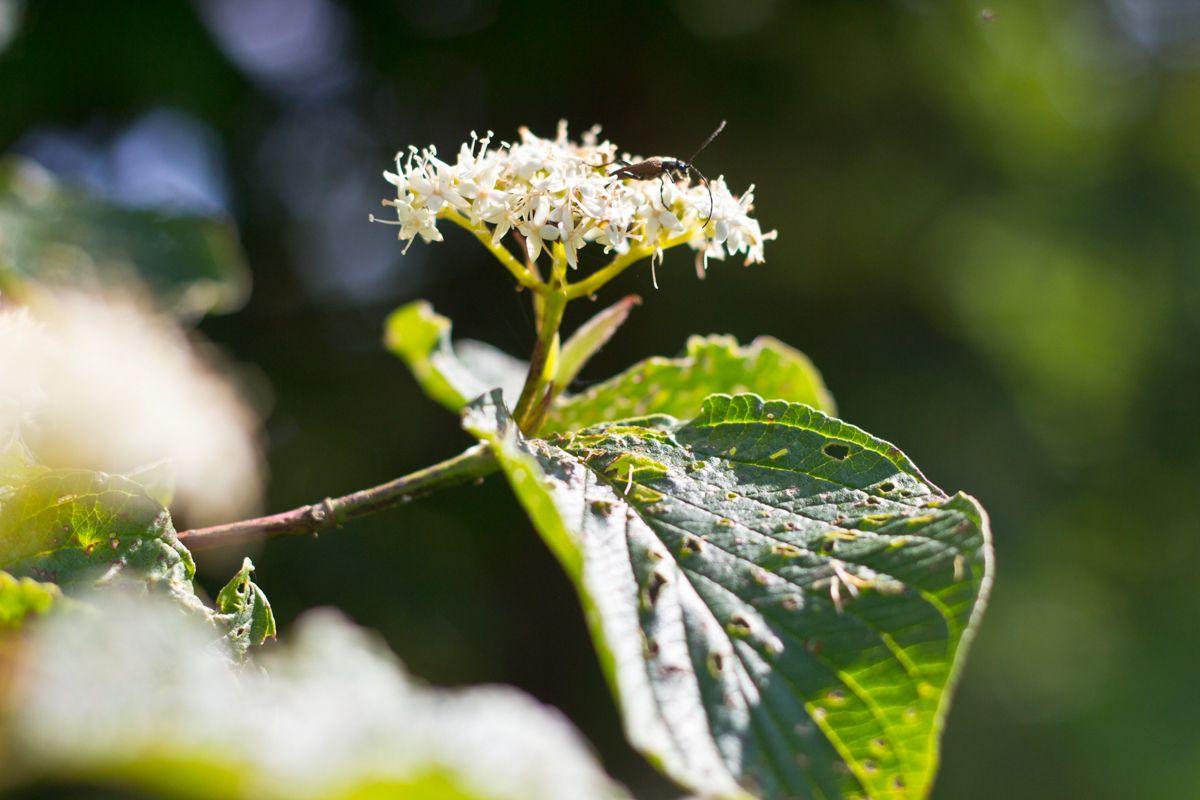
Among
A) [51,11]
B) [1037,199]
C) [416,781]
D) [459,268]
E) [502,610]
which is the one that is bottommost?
[416,781]

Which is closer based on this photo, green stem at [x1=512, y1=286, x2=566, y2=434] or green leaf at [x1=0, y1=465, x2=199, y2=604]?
green leaf at [x1=0, y1=465, x2=199, y2=604]

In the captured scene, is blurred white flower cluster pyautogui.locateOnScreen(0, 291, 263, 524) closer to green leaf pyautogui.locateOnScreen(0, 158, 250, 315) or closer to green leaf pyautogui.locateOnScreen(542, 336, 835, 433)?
green leaf pyautogui.locateOnScreen(0, 158, 250, 315)

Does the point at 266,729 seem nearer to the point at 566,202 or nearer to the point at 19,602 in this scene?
the point at 19,602

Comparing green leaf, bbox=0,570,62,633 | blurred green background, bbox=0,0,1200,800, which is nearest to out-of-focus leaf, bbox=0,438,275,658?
green leaf, bbox=0,570,62,633

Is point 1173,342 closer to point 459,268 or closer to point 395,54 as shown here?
point 459,268

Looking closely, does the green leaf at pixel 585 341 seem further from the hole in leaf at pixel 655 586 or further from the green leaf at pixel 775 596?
the hole in leaf at pixel 655 586

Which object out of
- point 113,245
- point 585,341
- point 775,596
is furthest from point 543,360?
point 113,245

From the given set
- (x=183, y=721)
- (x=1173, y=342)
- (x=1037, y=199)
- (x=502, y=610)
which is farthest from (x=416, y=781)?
(x=1173, y=342)
